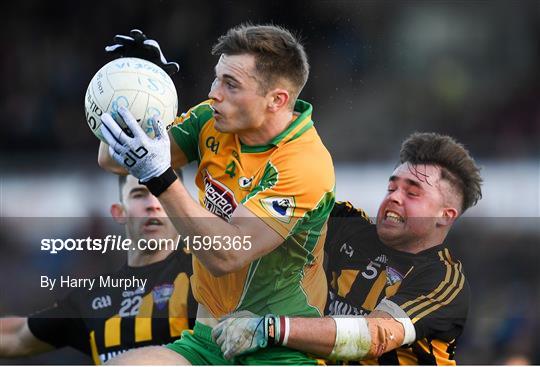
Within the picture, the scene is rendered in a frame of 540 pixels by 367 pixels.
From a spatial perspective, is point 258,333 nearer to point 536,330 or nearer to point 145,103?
point 145,103

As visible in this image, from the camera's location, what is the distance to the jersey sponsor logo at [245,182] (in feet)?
12.7

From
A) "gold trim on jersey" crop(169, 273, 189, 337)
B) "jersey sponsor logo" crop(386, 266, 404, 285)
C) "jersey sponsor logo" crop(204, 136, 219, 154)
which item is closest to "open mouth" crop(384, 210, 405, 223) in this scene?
"jersey sponsor logo" crop(386, 266, 404, 285)

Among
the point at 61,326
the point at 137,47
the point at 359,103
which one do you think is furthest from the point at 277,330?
the point at 61,326

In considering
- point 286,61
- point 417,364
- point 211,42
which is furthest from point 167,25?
point 417,364

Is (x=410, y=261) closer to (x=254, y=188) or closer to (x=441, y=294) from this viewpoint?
(x=441, y=294)

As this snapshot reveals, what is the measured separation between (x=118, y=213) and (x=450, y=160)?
69.0 inches

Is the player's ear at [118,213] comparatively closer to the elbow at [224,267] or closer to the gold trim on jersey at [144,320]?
the gold trim on jersey at [144,320]

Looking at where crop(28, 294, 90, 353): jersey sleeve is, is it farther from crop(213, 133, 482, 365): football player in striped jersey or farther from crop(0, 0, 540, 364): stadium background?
crop(213, 133, 482, 365): football player in striped jersey

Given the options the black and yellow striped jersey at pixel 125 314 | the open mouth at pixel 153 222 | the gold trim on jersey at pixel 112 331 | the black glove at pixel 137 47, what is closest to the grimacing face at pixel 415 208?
the black and yellow striped jersey at pixel 125 314

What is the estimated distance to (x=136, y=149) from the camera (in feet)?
11.3

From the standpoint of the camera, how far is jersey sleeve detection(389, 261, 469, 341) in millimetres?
4137

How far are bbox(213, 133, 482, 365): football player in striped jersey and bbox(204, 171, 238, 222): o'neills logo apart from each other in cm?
59

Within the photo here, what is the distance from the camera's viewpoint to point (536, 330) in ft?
18.6

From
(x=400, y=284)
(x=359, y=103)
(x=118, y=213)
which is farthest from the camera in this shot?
(x=359, y=103)
